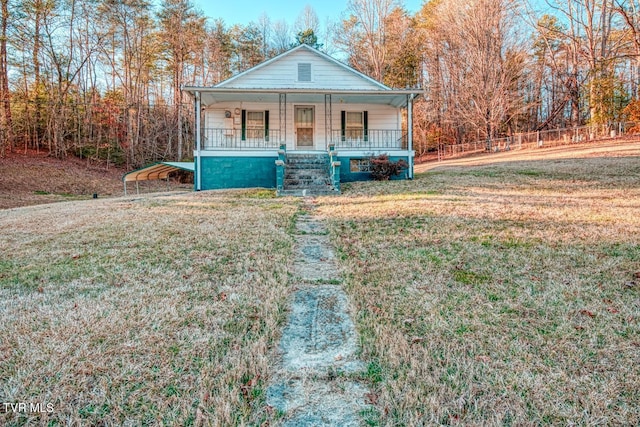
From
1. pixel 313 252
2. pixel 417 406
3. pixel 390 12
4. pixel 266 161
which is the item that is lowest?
pixel 417 406

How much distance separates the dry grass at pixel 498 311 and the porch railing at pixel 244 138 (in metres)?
8.65

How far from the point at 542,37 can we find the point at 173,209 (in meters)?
31.1

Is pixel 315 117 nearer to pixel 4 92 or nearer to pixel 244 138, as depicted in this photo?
pixel 244 138

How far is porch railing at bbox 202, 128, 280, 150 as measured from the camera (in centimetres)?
1483

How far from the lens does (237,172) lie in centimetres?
1330

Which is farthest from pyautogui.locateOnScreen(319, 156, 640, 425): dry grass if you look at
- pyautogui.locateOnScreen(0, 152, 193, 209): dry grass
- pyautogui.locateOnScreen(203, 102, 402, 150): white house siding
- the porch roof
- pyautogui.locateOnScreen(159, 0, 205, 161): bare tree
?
pyautogui.locateOnScreen(159, 0, 205, 161): bare tree

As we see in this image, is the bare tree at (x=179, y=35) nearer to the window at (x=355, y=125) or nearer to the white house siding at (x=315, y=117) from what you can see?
the white house siding at (x=315, y=117)

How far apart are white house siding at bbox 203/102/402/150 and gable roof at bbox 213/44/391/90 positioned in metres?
0.80

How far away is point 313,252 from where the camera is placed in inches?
200

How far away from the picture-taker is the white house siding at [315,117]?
15.0 metres

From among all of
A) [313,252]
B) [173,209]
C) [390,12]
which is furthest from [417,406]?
[390,12]

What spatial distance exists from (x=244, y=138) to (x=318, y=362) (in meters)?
13.6

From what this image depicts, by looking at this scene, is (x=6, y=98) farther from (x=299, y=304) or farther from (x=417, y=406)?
(x=417, y=406)

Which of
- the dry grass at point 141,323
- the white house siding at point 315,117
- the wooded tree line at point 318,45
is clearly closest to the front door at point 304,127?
the white house siding at point 315,117
